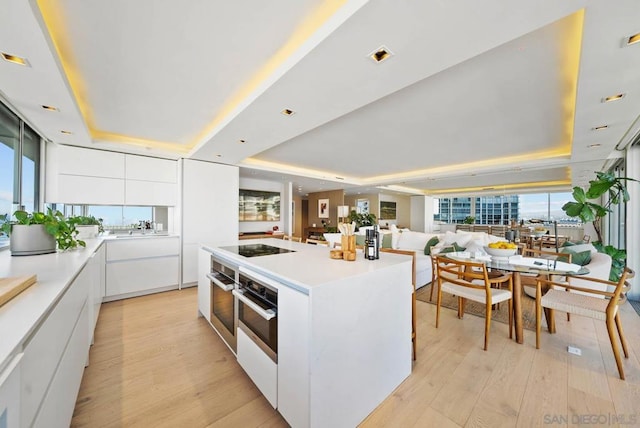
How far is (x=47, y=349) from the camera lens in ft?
3.05

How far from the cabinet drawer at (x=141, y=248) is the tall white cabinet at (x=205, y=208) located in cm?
17

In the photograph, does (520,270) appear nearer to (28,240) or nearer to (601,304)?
(601,304)

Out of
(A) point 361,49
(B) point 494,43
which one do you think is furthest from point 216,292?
(B) point 494,43

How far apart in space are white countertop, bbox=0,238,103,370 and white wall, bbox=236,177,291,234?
4291 millimetres

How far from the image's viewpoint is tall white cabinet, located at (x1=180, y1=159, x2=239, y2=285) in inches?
157

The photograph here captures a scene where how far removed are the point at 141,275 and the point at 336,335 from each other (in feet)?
11.7

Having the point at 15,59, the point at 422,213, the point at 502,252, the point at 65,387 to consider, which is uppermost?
the point at 15,59

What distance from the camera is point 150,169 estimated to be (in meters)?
3.86

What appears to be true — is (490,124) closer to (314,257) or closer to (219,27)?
(314,257)

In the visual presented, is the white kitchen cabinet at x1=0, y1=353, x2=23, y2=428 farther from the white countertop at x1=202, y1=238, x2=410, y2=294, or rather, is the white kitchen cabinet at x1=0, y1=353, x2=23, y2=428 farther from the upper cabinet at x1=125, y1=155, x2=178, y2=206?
the upper cabinet at x1=125, y1=155, x2=178, y2=206

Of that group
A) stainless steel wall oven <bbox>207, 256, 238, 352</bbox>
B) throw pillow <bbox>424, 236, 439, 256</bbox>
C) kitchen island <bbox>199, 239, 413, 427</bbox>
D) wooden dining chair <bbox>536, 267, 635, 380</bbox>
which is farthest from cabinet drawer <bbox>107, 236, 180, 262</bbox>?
wooden dining chair <bbox>536, 267, 635, 380</bbox>

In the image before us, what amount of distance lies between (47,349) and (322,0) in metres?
2.02

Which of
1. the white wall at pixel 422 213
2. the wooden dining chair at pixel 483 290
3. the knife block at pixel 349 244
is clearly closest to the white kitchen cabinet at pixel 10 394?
the knife block at pixel 349 244

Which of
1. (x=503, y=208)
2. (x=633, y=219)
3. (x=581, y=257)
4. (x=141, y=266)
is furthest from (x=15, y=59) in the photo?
(x=503, y=208)
